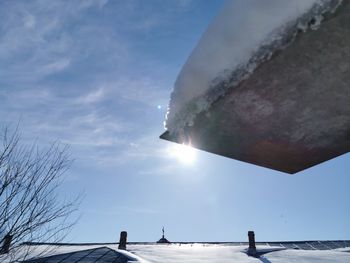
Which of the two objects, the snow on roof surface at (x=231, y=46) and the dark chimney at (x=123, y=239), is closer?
the snow on roof surface at (x=231, y=46)

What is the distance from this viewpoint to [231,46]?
94cm

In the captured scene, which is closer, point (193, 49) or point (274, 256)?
point (193, 49)

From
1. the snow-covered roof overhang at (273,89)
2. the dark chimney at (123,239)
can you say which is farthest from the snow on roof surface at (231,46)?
the dark chimney at (123,239)

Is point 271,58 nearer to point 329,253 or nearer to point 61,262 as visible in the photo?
point 61,262

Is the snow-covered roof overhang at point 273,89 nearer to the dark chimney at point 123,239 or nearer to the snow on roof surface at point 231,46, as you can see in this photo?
the snow on roof surface at point 231,46

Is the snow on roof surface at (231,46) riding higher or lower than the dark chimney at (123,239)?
lower

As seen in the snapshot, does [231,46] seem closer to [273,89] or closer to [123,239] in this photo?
[273,89]

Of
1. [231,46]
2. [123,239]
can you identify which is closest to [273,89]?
[231,46]

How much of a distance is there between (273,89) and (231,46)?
18cm

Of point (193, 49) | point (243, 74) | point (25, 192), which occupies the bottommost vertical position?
point (243, 74)

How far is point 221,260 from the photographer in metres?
10.3

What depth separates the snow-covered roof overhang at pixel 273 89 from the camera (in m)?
0.79

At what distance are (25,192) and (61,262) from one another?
4.78 metres

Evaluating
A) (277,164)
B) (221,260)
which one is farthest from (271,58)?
(221,260)
